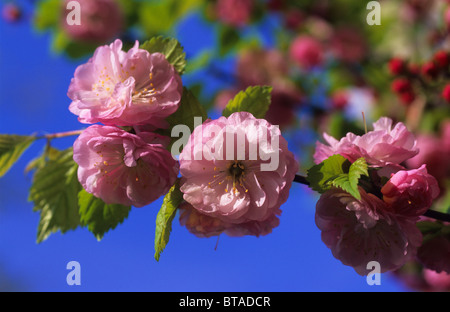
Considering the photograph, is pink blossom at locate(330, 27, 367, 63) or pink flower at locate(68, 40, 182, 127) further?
pink blossom at locate(330, 27, 367, 63)

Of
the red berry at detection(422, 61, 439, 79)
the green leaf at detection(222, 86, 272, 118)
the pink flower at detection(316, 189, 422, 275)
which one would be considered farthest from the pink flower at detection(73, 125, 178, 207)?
the red berry at detection(422, 61, 439, 79)

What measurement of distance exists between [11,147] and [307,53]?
177 centimetres

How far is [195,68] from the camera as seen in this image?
80.0 inches

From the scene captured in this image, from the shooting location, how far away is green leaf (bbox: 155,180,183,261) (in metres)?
0.60

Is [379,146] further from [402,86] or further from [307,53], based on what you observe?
[307,53]

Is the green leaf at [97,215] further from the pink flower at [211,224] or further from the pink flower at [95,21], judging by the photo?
the pink flower at [95,21]

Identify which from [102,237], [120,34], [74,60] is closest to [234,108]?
[102,237]

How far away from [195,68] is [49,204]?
1339 millimetres

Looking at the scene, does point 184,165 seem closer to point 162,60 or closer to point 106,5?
point 162,60

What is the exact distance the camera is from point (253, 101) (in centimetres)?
69

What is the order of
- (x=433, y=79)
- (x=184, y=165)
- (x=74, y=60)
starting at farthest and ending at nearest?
(x=74, y=60), (x=433, y=79), (x=184, y=165)

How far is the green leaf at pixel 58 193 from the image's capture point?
2.56 feet

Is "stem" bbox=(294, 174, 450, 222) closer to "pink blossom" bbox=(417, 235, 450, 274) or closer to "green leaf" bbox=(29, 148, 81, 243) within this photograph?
"pink blossom" bbox=(417, 235, 450, 274)

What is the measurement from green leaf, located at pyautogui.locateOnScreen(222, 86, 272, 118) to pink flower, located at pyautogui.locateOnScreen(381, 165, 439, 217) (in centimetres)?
21
